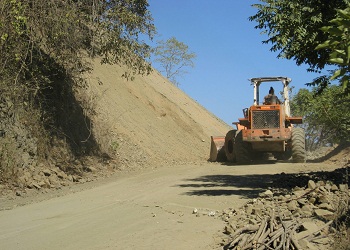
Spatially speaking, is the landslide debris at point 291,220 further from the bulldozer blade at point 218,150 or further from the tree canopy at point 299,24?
the bulldozer blade at point 218,150

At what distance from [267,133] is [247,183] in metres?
5.49

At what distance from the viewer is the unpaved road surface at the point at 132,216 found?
6402 millimetres

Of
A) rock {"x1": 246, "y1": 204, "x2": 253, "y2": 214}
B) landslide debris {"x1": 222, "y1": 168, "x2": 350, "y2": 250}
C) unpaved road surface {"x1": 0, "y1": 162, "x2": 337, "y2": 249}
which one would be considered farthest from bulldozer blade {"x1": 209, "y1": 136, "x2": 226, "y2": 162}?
rock {"x1": 246, "y1": 204, "x2": 253, "y2": 214}

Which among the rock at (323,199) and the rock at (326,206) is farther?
the rock at (323,199)

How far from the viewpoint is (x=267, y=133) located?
54.5ft

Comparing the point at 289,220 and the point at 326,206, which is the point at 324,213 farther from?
the point at 289,220

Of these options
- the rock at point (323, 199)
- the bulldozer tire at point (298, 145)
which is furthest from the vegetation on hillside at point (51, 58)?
the rock at point (323, 199)

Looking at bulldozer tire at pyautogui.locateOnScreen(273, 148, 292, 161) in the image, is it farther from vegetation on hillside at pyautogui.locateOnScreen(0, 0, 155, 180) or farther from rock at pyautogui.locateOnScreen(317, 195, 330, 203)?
rock at pyautogui.locateOnScreen(317, 195, 330, 203)

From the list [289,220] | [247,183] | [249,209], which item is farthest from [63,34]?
[289,220]

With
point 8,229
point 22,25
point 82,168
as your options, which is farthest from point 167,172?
point 8,229

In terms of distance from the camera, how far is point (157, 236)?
6477mm

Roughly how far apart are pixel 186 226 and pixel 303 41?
16.6 feet

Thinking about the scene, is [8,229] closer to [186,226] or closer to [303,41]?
[186,226]

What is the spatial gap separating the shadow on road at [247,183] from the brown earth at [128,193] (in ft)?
0.08
